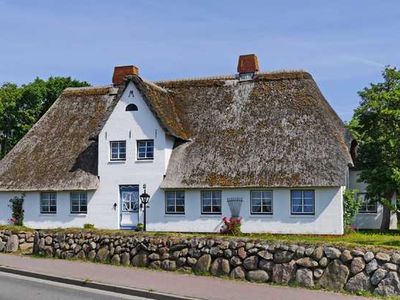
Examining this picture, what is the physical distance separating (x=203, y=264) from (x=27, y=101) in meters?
38.6

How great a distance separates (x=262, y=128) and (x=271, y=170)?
313cm

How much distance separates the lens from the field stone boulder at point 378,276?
11.8m

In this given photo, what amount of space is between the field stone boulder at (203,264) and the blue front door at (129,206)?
53.3 ft

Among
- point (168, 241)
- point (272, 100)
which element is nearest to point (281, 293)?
point (168, 241)

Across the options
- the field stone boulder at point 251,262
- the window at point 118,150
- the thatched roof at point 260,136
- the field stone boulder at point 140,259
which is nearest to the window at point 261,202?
the thatched roof at point 260,136

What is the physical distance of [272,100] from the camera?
103 feet

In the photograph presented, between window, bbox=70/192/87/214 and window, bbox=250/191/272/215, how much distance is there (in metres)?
9.89

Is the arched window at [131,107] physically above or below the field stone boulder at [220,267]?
above

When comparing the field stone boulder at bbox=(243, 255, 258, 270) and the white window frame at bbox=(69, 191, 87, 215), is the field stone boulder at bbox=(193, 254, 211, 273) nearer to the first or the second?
the field stone boulder at bbox=(243, 255, 258, 270)

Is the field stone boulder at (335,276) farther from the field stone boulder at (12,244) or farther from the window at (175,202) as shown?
the window at (175,202)

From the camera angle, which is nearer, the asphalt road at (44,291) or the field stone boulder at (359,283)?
the field stone boulder at (359,283)

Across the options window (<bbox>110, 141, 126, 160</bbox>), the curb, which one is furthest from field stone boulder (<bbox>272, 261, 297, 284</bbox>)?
window (<bbox>110, 141, 126, 160</bbox>)

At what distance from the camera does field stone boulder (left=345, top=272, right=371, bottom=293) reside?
1202 centimetres

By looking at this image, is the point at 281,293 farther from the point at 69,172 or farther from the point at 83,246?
the point at 69,172
